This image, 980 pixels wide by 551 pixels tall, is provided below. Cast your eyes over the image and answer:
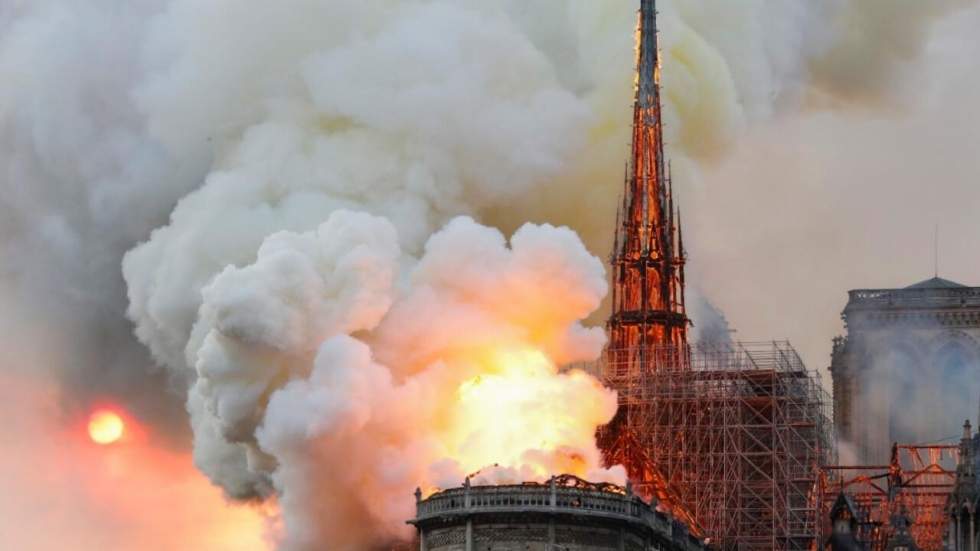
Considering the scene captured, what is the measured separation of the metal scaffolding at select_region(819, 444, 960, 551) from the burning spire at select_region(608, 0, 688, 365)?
11.4 meters

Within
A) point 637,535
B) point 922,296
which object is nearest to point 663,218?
point 922,296

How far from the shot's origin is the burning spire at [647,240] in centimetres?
14562

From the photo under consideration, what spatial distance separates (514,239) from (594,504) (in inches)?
641

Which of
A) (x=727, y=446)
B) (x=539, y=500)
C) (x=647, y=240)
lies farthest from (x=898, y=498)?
(x=647, y=240)

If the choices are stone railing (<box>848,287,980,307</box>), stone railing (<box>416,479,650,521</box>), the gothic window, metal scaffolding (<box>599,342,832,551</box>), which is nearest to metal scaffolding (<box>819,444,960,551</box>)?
metal scaffolding (<box>599,342,832,551</box>)

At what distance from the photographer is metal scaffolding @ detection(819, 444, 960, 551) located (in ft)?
408

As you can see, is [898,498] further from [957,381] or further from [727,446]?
[957,381]

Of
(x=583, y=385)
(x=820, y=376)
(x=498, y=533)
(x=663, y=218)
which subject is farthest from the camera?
(x=663, y=218)

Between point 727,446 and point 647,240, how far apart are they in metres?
13.9

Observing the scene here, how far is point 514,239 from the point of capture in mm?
133375

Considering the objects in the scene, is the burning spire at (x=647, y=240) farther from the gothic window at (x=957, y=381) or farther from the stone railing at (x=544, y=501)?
the stone railing at (x=544, y=501)

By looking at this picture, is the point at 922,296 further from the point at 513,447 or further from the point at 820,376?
the point at 513,447

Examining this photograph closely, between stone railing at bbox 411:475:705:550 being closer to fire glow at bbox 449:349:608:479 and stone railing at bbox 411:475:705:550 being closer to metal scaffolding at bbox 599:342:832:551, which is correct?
fire glow at bbox 449:349:608:479

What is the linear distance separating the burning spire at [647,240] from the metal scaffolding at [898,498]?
11449 mm
